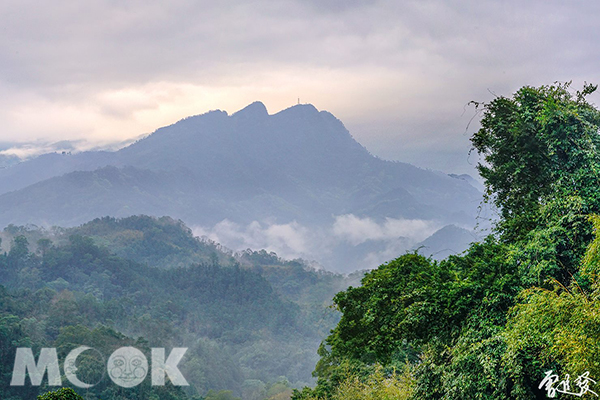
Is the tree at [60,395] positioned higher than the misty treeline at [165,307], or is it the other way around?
the misty treeline at [165,307]

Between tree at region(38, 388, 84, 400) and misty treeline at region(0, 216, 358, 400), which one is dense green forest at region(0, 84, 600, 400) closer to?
tree at region(38, 388, 84, 400)

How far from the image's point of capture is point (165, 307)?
3460 inches

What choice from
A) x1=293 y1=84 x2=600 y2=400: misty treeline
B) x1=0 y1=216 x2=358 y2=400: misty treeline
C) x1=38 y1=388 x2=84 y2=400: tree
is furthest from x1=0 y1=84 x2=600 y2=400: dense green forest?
x1=0 y1=216 x2=358 y2=400: misty treeline

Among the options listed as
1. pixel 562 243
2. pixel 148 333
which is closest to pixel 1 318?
pixel 148 333

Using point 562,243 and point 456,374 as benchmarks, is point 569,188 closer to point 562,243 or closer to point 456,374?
point 562,243

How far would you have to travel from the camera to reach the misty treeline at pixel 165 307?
49969 mm

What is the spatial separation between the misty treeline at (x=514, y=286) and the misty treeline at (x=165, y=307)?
103ft

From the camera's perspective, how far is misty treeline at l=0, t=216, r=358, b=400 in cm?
4997

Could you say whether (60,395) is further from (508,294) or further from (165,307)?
(165,307)

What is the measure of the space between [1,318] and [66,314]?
51.9 feet

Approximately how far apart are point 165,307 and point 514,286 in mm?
82611

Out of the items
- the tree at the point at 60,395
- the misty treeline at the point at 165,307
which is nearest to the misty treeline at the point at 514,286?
the tree at the point at 60,395

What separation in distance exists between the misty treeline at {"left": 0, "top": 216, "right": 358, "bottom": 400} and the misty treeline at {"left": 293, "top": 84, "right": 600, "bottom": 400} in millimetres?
31431

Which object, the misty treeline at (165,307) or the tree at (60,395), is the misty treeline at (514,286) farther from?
the misty treeline at (165,307)
